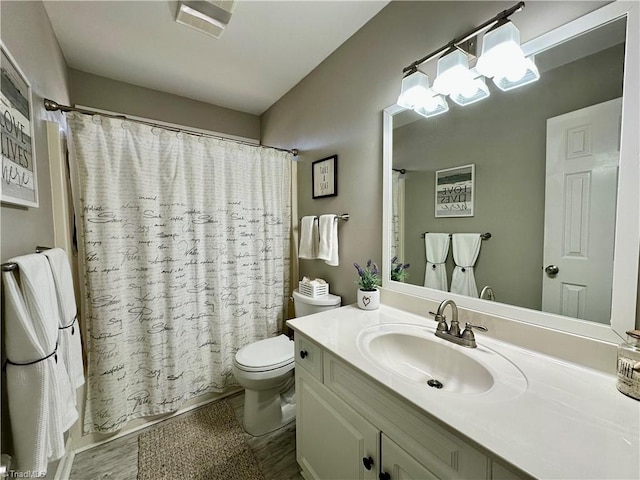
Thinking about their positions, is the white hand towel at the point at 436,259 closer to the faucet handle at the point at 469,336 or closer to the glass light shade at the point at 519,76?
the faucet handle at the point at 469,336

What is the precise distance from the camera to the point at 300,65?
1.94 m

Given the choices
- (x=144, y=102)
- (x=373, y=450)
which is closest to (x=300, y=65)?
(x=144, y=102)

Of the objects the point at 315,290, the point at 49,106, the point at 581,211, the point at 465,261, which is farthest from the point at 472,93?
the point at 49,106

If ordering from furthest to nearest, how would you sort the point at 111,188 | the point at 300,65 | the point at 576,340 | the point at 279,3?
the point at 300,65 < the point at 111,188 < the point at 279,3 < the point at 576,340

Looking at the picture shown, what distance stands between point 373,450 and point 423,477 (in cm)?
19

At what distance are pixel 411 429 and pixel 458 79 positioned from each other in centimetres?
131

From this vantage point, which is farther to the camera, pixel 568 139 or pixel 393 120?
pixel 393 120

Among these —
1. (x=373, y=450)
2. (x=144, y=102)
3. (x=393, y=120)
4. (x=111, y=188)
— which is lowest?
(x=373, y=450)

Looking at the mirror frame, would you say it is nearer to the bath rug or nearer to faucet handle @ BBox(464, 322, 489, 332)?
faucet handle @ BBox(464, 322, 489, 332)

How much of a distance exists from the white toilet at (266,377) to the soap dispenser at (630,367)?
125 cm

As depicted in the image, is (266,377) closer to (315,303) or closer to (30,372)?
(315,303)

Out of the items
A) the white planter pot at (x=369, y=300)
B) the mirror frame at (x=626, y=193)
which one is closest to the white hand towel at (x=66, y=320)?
the white planter pot at (x=369, y=300)

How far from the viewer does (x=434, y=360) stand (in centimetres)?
107

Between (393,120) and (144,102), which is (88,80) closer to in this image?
(144,102)
